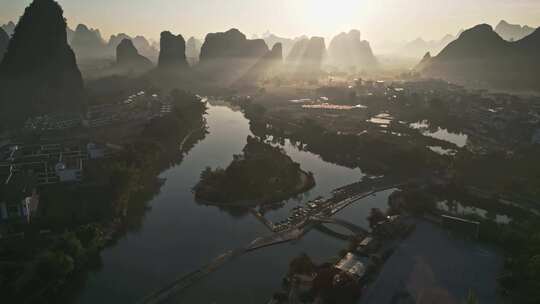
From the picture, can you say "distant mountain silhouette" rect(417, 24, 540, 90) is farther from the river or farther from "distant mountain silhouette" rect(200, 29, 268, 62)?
the river

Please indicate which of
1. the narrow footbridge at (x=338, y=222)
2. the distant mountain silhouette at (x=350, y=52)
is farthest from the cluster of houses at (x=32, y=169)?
the distant mountain silhouette at (x=350, y=52)

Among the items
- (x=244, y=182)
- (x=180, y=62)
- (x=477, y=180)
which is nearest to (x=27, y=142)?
(x=244, y=182)

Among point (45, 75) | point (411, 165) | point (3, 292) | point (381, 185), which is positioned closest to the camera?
point (3, 292)

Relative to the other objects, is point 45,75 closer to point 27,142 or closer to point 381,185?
point 27,142

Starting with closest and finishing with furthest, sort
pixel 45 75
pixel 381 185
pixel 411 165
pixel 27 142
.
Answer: pixel 381 185 < pixel 411 165 < pixel 27 142 < pixel 45 75

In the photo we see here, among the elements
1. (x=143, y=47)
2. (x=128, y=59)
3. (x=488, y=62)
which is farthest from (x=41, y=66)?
(x=143, y=47)

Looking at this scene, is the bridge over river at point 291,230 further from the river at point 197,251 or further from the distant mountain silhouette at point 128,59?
the distant mountain silhouette at point 128,59
